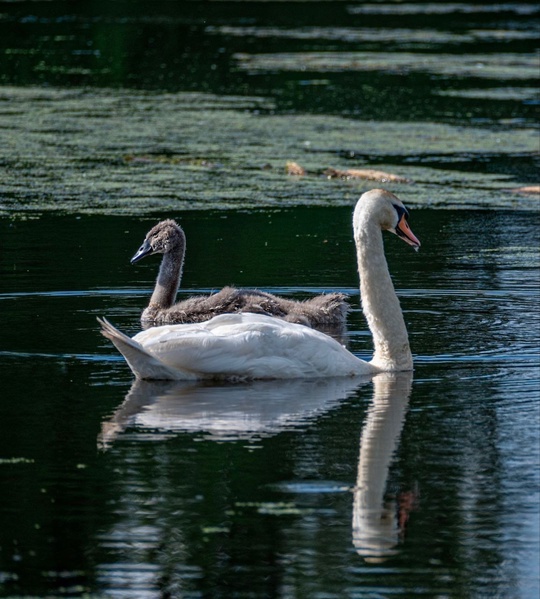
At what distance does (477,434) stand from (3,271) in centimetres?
532

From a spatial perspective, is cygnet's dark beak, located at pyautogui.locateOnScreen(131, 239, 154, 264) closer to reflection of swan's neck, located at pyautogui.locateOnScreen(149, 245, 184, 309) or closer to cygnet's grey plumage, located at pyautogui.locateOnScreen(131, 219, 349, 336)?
reflection of swan's neck, located at pyautogui.locateOnScreen(149, 245, 184, 309)

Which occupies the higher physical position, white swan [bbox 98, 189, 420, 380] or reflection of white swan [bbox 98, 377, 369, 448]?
white swan [bbox 98, 189, 420, 380]

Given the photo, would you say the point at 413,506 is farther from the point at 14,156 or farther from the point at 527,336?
the point at 14,156

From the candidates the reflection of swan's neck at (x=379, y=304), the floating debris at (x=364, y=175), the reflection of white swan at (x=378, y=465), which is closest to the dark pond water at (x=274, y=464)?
the reflection of white swan at (x=378, y=465)

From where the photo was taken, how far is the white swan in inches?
308

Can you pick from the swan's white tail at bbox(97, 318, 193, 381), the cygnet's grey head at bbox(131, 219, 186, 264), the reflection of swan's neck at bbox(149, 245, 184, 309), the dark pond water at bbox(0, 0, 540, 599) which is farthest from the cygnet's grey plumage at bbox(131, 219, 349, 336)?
the swan's white tail at bbox(97, 318, 193, 381)

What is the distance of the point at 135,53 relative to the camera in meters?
27.6

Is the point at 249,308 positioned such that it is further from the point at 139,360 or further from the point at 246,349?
the point at 139,360

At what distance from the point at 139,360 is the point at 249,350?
583 mm

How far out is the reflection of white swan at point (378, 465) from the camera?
540 centimetres

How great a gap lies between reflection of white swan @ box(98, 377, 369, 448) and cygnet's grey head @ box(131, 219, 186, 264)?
9.89 ft

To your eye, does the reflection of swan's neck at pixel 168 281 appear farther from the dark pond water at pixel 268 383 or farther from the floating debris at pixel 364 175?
the floating debris at pixel 364 175

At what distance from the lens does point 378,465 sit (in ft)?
20.7

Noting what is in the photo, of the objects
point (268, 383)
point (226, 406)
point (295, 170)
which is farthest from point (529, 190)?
point (226, 406)
